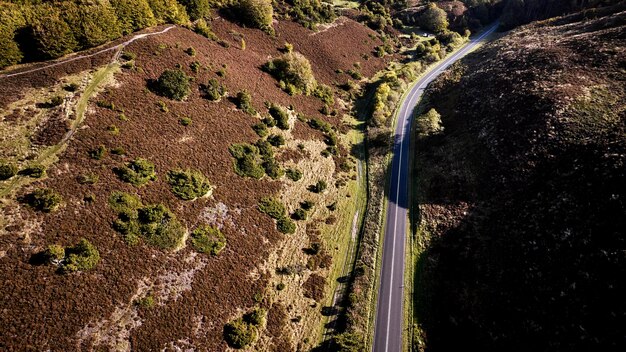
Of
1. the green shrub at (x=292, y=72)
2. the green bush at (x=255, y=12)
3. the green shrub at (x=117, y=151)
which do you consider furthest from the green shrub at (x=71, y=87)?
the green bush at (x=255, y=12)

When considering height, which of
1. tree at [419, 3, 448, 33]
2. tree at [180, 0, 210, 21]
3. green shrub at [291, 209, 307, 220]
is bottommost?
green shrub at [291, 209, 307, 220]

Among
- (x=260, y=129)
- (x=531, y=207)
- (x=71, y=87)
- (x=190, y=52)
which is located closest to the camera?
(x=71, y=87)

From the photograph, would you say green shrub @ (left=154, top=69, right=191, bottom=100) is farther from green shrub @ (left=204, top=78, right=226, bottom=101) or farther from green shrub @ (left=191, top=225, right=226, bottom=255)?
green shrub @ (left=191, top=225, right=226, bottom=255)

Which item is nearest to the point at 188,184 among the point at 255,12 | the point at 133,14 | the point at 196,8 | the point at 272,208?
the point at 272,208

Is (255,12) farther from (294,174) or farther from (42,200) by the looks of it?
(42,200)

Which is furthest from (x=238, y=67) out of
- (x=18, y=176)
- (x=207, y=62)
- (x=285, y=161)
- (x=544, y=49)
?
(x=544, y=49)

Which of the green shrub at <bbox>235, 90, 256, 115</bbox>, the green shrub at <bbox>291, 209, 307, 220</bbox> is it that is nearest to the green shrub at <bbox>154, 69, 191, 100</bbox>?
the green shrub at <bbox>235, 90, 256, 115</bbox>

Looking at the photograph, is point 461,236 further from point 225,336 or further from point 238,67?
point 238,67
